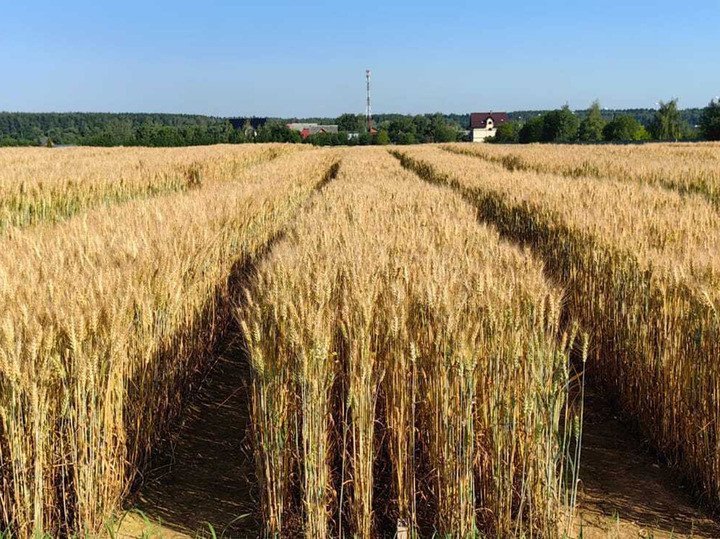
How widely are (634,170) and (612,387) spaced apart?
32.1 feet

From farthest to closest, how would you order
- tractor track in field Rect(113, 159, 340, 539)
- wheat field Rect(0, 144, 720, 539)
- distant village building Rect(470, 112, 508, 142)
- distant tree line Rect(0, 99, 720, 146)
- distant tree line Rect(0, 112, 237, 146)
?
distant village building Rect(470, 112, 508, 142), distant tree line Rect(0, 112, 237, 146), distant tree line Rect(0, 99, 720, 146), tractor track in field Rect(113, 159, 340, 539), wheat field Rect(0, 144, 720, 539)

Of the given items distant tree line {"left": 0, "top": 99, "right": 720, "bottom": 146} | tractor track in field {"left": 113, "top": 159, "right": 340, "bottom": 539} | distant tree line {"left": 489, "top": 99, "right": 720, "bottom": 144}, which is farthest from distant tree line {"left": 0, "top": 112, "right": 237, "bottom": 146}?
tractor track in field {"left": 113, "top": 159, "right": 340, "bottom": 539}

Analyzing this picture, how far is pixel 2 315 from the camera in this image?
9.30ft

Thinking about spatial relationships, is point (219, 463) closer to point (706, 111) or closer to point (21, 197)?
point (21, 197)

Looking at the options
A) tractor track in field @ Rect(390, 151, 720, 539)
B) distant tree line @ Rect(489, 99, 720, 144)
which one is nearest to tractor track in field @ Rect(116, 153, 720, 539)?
tractor track in field @ Rect(390, 151, 720, 539)

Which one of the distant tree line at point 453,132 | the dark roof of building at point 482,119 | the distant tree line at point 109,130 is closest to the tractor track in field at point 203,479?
the distant tree line at point 453,132

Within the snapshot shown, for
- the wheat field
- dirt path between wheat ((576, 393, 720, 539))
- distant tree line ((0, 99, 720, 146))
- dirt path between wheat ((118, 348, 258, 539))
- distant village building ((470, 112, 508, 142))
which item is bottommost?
dirt path between wheat ((576, 393, 720, 539))

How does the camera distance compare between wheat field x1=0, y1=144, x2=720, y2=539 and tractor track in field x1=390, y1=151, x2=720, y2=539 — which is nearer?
wheat field x1=0, y1=144, x2=720, y2=539

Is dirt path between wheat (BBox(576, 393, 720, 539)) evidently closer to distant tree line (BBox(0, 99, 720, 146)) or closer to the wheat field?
the wheat field

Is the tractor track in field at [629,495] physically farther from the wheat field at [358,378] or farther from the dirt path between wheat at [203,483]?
the dirt path between wheat at [203,483]

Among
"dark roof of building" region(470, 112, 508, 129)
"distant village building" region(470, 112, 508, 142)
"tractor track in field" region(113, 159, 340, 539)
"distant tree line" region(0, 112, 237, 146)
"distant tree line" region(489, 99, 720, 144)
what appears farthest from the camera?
"dark roof of building" region(470, 112, 508, 129)

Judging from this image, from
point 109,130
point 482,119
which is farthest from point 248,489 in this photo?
point 482,119

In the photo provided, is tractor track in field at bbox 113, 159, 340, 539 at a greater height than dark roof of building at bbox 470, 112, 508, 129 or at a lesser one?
lesser

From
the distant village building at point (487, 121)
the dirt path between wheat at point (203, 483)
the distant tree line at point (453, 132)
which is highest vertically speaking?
the distant village building at point (487, 121)
